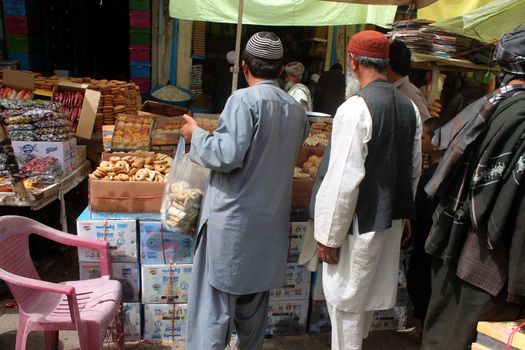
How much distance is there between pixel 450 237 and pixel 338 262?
22.6 inches

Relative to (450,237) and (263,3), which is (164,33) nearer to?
(263,3)

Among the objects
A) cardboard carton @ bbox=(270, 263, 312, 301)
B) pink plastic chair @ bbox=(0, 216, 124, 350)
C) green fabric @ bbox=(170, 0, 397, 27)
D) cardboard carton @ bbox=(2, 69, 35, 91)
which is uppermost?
green fabric @ bbox=(170, 0, 397, 27)

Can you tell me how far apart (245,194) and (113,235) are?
3.54 ft

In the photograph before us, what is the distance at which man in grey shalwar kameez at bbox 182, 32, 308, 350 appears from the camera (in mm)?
2211

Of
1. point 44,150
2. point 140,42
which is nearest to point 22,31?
point 140,42

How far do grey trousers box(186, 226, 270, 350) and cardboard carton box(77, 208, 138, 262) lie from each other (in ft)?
1.97

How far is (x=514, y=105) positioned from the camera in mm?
1815

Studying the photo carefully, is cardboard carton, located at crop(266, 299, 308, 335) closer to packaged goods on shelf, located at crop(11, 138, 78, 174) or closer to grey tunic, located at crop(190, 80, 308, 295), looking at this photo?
grey tunic, located at crop(190, 80, 308, 295)

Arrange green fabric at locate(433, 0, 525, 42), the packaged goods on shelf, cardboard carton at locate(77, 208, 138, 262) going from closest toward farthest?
cardboard carton at locate(77, 208, 138, 262)
the packaged goods on shelf
green fabric at locate(433, 0, 525, 42)

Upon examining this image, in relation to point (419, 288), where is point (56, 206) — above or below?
below

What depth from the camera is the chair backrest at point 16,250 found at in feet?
7.73

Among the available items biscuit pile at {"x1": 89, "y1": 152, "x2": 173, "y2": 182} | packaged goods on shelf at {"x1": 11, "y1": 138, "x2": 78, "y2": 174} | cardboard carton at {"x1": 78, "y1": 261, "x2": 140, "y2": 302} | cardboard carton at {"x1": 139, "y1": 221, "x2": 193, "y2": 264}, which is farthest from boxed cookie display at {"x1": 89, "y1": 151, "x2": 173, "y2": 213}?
packaged goods on shelf at {"x1": 11, "y1": 138, "x2": 78, "y2": 174}

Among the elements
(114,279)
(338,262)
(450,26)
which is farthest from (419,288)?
(450,26)

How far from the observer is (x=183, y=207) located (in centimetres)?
254
